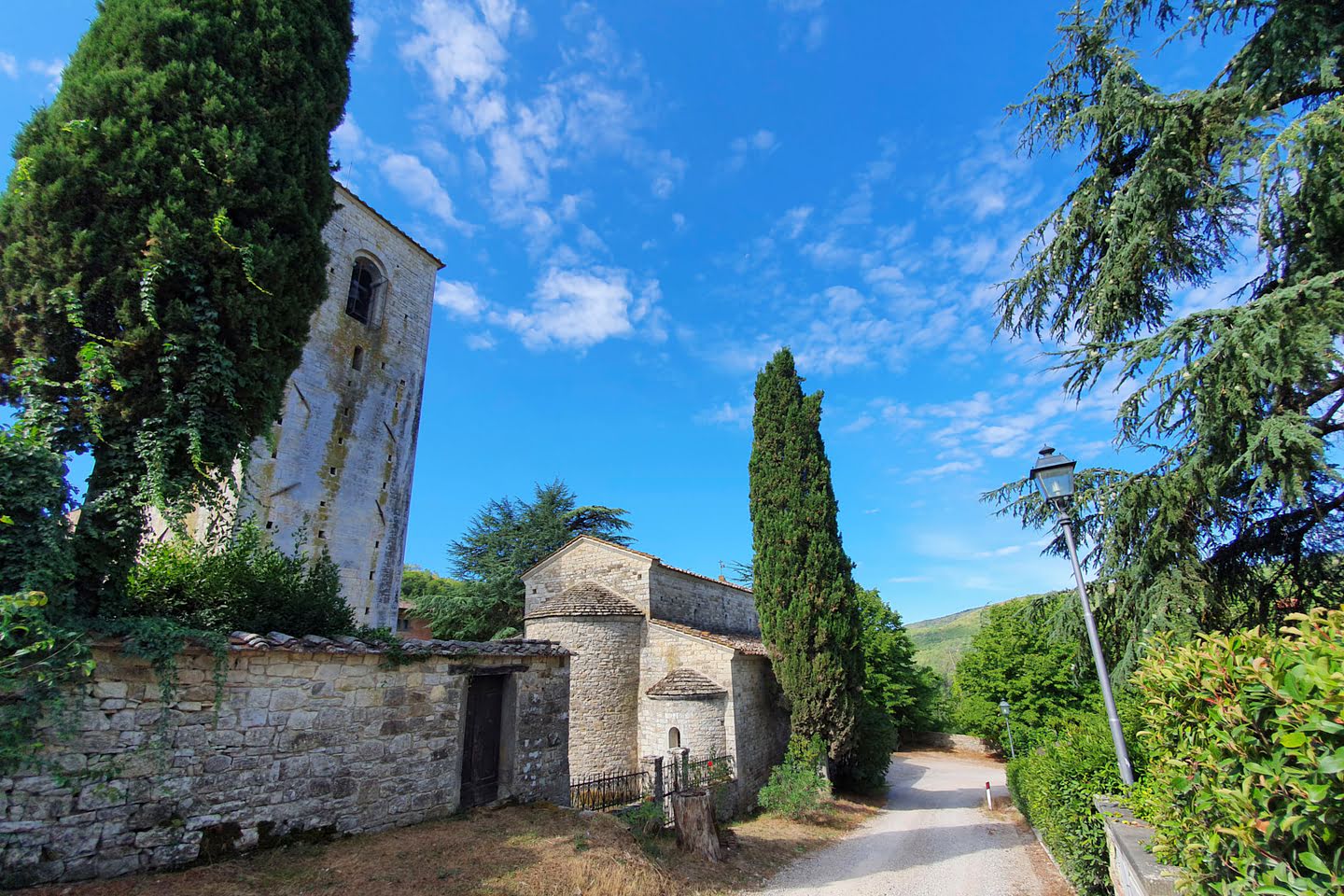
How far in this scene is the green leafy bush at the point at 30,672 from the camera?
12.8 ft

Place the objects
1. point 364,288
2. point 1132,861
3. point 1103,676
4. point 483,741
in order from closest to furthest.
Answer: point 1132,861
point 1103,676
point 483,741
point 364,288

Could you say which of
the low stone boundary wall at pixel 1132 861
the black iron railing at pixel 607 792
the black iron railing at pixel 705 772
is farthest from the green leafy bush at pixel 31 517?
the black iron railing at pixel 705 772

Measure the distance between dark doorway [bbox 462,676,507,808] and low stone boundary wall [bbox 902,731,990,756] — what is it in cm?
2970

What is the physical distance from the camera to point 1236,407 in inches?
195

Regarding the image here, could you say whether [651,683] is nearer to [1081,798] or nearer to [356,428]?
[1081,798]

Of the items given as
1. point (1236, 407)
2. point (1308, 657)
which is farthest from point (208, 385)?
point (1236, 407)

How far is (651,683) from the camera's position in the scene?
49.7 ft

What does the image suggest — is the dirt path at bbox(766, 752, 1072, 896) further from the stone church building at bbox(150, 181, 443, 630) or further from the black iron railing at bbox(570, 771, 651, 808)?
the stone church building at bbox(150, 181, 443, 630)

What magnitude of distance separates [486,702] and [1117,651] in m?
8.15

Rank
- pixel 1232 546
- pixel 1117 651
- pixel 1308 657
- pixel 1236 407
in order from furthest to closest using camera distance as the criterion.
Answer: pixel 1117 651, pixel 1232 546, pixel 1236 407, pixel 1308 657

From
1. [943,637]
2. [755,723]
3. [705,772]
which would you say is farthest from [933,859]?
[943,637]

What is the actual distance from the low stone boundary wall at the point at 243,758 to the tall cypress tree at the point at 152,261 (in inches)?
52.8

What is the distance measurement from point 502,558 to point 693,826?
19.0 m

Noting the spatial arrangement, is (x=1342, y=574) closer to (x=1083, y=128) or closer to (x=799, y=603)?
(x=1083, y=128)
